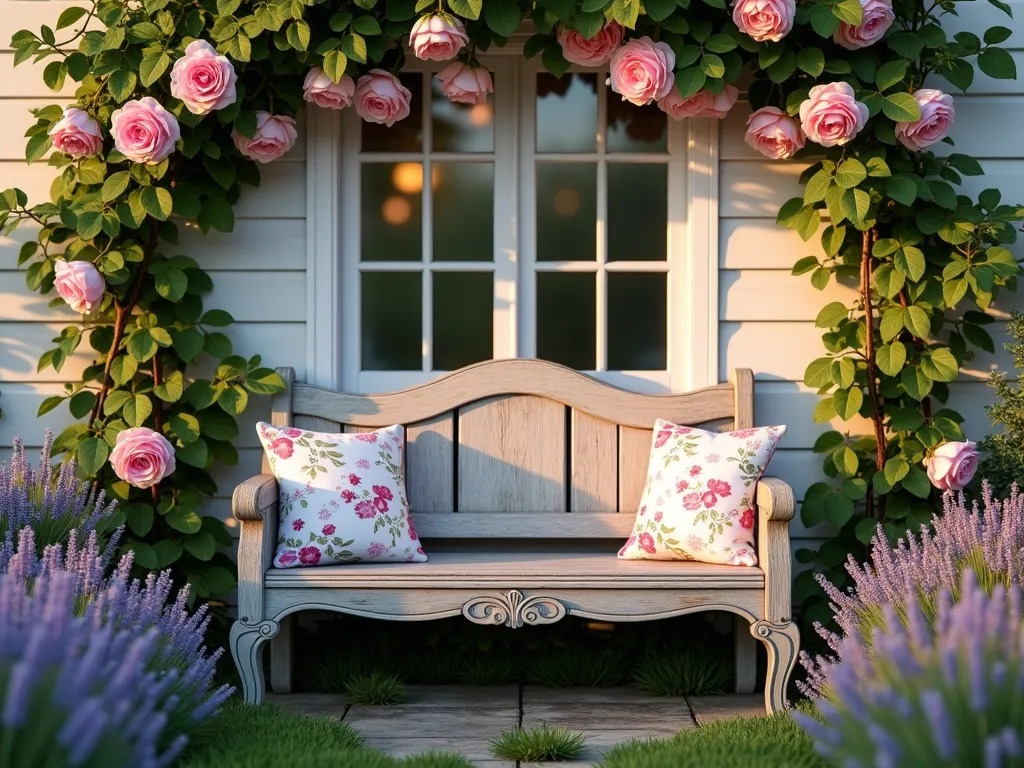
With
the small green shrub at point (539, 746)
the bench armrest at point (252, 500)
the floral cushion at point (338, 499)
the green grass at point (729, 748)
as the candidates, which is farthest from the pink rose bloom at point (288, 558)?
the green grass at point (729, 748)

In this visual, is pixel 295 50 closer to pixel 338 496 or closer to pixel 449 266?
pixel 449 266

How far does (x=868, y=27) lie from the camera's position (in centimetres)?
319

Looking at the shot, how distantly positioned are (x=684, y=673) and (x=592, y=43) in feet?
6.22

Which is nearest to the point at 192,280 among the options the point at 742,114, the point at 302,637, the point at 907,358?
the point at 302,637

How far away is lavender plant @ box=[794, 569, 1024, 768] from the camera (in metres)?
1.51

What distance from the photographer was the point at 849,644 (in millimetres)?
1994

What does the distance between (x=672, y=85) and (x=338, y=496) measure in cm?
154

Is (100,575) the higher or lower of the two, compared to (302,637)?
higher

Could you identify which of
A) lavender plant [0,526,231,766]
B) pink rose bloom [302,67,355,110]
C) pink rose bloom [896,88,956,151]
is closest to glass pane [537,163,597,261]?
pink rose bloom [302,67,355,110]

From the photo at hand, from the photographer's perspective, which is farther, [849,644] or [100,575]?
[100,575]

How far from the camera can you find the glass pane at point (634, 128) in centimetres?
364

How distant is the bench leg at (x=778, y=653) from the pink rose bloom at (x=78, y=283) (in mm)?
2109

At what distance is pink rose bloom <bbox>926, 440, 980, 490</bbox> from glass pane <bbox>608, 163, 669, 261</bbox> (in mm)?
1067

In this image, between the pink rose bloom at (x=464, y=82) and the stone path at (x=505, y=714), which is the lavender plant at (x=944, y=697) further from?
the pink rose bloom at (x=464, y=82)
